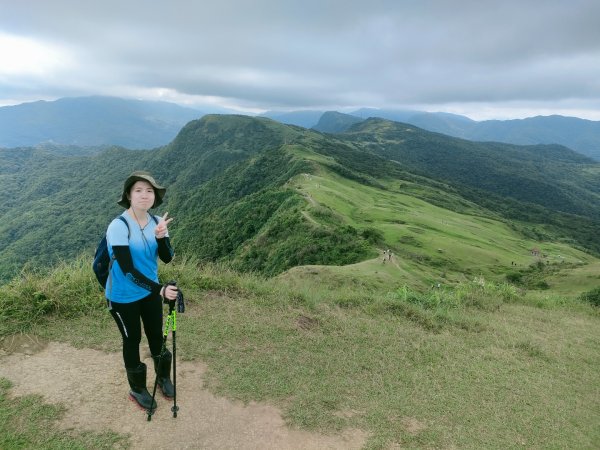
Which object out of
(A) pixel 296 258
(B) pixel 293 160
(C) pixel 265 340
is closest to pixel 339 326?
(C) pixel 265 340

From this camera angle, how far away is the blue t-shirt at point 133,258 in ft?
15.5

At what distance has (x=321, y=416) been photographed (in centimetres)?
563

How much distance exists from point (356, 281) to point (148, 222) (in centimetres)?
1552

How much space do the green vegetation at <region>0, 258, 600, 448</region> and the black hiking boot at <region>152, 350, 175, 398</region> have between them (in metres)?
0.72

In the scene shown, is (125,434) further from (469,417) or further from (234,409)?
(469,417)

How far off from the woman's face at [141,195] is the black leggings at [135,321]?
1.22 metres

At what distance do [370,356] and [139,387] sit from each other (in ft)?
13.6

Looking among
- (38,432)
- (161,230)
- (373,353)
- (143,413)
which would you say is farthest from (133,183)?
(373,353)

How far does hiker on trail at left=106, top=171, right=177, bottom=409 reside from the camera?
4.70 meters

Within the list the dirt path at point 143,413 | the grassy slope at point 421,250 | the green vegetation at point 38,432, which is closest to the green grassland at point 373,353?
the green vegetation at point 38,432

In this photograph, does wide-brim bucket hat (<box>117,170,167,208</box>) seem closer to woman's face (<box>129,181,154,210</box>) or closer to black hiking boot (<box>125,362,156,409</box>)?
woman's face (<box>129,181,154,210</box>)

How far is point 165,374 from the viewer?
5.68 m

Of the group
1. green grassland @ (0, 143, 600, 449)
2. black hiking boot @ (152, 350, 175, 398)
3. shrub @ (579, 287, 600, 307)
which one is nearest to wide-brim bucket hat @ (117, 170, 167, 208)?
black hiking boot @ (152, 350, 175, 398)

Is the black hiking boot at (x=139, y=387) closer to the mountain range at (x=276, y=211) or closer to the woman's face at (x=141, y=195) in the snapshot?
Result: the woman's face at (x=141, y=195)
